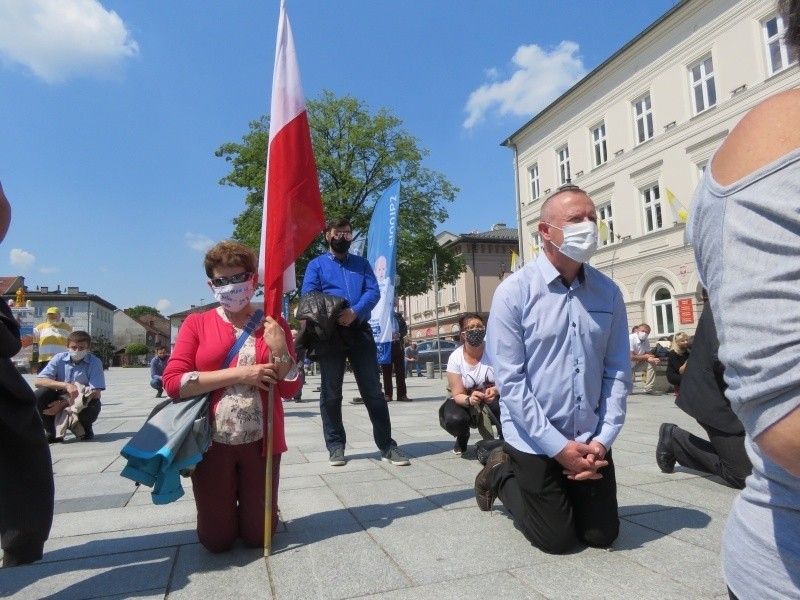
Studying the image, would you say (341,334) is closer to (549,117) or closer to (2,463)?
(2,463)

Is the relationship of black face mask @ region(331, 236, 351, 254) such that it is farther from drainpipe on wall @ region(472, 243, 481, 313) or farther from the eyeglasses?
drainpipe on wall @ region(472, 243, 481, 313)

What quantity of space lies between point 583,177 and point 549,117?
202 inches

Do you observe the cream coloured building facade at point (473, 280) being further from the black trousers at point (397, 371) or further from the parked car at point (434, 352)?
the black trousers at point (397, 371)

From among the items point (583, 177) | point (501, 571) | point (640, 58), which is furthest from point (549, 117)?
point (501, 571)

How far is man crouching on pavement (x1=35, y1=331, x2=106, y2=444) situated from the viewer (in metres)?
7.38

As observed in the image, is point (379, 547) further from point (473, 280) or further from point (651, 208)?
point (473, 280)

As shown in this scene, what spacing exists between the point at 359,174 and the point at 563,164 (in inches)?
460

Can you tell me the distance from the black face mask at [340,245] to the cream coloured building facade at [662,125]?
52.5ft

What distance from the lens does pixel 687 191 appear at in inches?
937

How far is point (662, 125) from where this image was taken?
25359 mm

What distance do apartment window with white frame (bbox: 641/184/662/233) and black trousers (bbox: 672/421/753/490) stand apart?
2353 cm

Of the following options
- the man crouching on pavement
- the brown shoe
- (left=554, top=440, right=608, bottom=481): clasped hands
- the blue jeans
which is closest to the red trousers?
the brown shoe

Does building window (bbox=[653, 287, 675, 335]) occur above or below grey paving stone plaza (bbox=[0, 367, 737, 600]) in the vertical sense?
above

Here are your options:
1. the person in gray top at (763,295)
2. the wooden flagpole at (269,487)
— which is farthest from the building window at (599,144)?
the person in gray top at (763,295)
